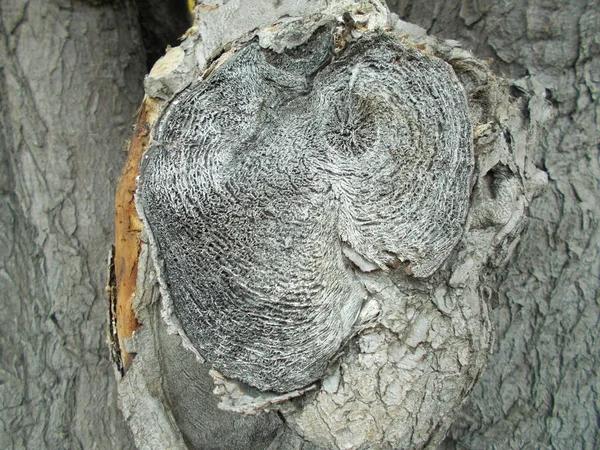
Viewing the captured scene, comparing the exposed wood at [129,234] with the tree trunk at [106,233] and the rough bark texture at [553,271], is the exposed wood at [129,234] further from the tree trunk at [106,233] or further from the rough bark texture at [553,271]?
the rough bark texture at [553,271]

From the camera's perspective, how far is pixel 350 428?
0.67 m

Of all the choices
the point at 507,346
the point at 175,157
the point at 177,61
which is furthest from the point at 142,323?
the point at 507,346

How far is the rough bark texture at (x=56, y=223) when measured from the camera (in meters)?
1.01

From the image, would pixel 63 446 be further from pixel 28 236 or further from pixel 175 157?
pixel 175 157

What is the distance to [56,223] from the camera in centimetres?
108

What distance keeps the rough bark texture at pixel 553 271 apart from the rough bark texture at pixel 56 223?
81cm

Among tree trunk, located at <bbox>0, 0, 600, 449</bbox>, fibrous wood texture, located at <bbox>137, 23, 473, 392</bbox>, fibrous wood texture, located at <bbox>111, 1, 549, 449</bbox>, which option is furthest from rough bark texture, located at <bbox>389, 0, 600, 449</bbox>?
fibrous wood texture, located at <bbox>137, 23, 473, 392</bbox>

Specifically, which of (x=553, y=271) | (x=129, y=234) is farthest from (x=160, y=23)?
(x=553, y=271)

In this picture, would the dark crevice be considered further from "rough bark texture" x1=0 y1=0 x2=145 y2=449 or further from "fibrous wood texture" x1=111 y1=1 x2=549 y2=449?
"fibrous wood texture" x1=111 y1=1 x2=549 y2=449

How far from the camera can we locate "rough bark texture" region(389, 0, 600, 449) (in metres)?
0.96

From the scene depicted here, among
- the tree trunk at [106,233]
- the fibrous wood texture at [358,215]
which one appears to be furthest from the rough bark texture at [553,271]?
the fibrous wood texture at [358,215]

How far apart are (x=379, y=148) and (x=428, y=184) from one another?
0.08m

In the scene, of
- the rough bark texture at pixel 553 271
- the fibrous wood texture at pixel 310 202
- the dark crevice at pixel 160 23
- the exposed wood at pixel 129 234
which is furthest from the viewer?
the dark crevice at pixel 160 23

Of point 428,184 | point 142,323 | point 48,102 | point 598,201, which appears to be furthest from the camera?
point 48,102
